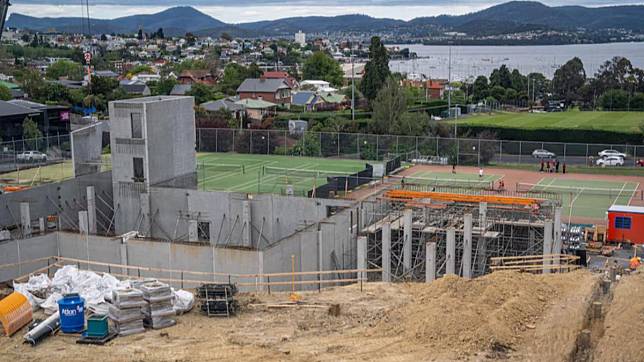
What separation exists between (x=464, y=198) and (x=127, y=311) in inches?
621

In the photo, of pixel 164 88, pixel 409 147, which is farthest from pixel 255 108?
pixel 409 147

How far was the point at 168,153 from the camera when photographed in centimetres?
3111

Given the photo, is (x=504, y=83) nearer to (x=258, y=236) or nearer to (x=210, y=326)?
(x=258, y=236)

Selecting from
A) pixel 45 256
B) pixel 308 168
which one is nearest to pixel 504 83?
pixel 308 168

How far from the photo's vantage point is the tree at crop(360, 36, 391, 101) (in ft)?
237

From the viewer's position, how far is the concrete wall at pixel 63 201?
98.0 feet

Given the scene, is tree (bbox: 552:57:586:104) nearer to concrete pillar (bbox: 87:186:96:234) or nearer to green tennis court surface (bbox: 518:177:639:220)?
green tennis court surface (bbox: 518:177:639:220)

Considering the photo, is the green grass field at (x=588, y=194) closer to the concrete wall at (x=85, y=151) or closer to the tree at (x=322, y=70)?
the concrete wall at (x=85, y=151)

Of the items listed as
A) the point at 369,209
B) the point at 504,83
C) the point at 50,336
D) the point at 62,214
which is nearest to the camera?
the point at 50,336

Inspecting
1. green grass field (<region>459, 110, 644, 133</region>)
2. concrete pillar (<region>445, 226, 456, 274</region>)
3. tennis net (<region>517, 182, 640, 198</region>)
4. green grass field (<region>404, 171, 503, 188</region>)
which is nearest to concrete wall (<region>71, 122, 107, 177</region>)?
green grass field (<region>404, 171, 503, 188</region>)

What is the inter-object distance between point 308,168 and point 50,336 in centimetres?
3218

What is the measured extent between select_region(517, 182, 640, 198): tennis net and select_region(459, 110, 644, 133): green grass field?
21.5 metres

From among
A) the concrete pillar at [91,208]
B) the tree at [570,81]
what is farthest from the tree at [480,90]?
the concrete pillar at [91,208]

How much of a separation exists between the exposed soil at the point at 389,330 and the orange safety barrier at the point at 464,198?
9.55 metres
